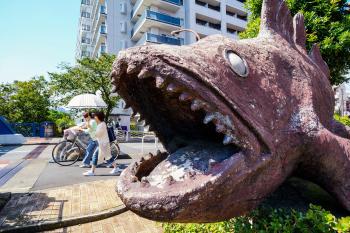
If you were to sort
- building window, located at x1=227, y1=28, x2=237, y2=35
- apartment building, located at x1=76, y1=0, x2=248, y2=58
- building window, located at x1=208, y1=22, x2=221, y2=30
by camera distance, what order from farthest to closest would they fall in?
building window, located at x1=227, y1=28, x2=237, y2=35 → building window, located at x1=208, y1=22, x2=221, y2=30 → apartment building, located at x1=76, y1=0, x2=248, y2=58

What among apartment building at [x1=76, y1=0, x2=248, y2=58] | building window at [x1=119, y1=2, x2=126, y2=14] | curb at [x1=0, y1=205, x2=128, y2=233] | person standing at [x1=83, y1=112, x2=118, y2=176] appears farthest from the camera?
building window at [x1=119, y1=2, x2=126, y2=14]

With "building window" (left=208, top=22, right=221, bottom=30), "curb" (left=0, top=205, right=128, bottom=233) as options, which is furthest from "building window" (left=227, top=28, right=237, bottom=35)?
"curb" (left=0, top=205, right=128, bottom=233)

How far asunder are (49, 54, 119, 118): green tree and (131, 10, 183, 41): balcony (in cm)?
1240

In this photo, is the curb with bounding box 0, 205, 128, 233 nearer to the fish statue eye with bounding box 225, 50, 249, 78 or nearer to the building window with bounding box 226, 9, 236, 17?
the fish statue eye with bounding box 225, 50, 249, 78

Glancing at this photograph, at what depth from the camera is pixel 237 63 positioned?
2.45 meters

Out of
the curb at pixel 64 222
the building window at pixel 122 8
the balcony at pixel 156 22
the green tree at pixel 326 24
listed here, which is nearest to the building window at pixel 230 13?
the balcony at pixel 156 22

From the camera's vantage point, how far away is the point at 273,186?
2.52m

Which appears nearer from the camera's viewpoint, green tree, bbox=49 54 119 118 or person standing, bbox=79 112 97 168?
person standing, bbox=79 112 97 168

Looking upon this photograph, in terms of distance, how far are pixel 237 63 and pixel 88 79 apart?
2610cm

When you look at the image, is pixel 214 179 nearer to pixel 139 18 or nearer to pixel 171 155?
pixel 171 155

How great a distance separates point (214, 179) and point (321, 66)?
8.74ft

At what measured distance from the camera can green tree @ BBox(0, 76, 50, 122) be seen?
3295 centimetres

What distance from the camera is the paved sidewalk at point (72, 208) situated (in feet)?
16.4

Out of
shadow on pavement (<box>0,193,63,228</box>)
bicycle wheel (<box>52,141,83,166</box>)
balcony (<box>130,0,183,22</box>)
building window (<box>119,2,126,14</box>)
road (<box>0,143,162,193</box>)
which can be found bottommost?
road (<box>0,143,162,193</box>)
